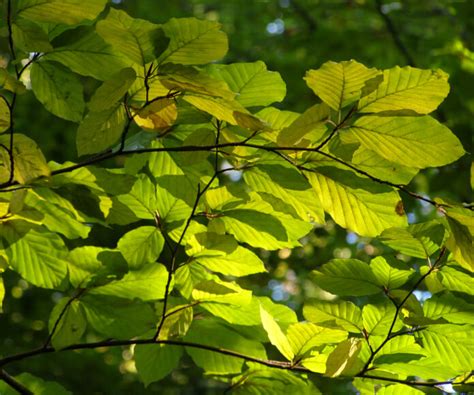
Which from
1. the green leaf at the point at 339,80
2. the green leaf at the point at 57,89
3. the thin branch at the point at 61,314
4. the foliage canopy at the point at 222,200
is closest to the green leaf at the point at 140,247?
the foliage canopy at the point at 222,200

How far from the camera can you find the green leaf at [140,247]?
1115 millimetres

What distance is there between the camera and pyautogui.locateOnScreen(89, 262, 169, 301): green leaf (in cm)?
108

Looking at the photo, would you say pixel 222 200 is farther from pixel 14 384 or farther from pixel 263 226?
pixel 14 384

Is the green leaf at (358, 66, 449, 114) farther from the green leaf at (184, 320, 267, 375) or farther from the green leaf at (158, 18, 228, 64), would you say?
the green leaf at (184, 320, 267, 375)

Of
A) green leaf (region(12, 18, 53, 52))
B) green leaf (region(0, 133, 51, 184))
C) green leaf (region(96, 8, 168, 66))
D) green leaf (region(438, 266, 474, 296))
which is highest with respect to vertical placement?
green leaf (region(96, 8, 168, 66))

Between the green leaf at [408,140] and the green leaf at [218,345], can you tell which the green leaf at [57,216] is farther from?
the green leaf at [408,140]

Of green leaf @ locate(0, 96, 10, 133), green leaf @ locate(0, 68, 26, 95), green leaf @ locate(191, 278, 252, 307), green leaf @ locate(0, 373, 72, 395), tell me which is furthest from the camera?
green leaf @ locate(0, 373, 72, 395)

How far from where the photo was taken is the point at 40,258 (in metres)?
1.12

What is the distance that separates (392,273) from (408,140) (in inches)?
10.4

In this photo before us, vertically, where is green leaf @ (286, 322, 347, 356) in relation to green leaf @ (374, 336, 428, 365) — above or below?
above

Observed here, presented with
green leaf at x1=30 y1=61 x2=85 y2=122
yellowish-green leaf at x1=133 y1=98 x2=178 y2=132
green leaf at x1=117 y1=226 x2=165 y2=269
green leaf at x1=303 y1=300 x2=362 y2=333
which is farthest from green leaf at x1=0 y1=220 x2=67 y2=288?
green leaf at x1=303 y1=300 x2=362 y2=333

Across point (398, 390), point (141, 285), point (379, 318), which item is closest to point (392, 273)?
point (379, 318)

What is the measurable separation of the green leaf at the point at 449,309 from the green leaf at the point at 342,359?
0.21m

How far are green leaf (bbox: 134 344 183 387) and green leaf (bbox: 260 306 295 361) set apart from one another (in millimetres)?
253
